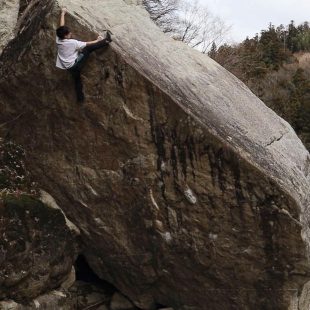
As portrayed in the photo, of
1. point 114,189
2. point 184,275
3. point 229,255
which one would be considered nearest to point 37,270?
point 114,189

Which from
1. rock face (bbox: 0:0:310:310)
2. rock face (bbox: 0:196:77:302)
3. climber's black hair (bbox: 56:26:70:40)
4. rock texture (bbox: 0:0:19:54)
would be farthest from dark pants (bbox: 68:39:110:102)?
rock texture (bbox: 0:0:19:54)

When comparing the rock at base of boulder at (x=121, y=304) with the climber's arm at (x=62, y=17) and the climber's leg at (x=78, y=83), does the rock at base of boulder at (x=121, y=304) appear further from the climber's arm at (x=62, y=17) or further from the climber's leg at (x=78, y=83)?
the climber's arm at (x=62, y=17)

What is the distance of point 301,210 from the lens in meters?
6.76

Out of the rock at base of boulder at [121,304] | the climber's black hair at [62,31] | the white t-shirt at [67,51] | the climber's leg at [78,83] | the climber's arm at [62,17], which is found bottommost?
the rock at base of boulder at [121,304]

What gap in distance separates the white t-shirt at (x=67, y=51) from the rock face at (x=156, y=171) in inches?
12.0

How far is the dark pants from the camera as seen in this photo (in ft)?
22.8

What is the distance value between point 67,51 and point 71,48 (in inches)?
3.4

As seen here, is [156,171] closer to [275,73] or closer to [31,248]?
[31,248]

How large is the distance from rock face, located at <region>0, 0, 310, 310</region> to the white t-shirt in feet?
1.00

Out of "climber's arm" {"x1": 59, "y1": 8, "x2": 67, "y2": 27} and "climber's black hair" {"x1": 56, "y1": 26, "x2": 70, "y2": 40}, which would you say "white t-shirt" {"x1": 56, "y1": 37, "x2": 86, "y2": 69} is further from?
"climber's arm" {"x1": 59, "y1": 8, "x2": 67, "y2": 27}

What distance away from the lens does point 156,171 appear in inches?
287

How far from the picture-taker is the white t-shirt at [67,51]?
6941 millimetres

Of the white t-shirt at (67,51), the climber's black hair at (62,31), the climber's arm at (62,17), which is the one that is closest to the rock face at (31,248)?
the white t-shirt at (67,51)

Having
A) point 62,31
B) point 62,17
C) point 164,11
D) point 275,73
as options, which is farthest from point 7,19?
point 275,73
